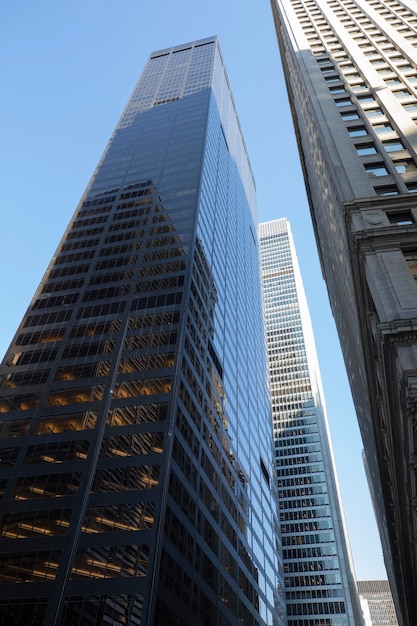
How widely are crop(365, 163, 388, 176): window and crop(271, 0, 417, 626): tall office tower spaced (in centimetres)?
7

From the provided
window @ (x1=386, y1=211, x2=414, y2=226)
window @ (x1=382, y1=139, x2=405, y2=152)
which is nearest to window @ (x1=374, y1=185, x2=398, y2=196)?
window @ (x1=386, y1=211, x2=414, y2=226)

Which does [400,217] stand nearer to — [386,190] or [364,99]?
[386,190]

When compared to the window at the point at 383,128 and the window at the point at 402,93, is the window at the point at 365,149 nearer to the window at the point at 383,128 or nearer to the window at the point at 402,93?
the window at the point at 383,128

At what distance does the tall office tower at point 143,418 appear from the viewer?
132ft

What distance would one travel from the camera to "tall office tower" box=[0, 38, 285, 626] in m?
40.2

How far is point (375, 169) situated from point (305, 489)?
11645cm

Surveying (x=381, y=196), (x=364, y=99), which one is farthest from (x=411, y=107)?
(x=381, y=196)

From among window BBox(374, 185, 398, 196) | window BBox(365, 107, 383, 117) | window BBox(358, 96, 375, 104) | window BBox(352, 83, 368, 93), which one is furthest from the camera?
window BBox(352, 83, 368, 93)

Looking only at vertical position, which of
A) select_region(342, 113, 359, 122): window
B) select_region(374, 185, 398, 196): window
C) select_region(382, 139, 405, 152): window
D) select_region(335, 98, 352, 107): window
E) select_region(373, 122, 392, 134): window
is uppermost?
select_region(335, 98, 352, 107): window

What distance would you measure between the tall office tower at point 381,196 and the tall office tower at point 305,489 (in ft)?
260

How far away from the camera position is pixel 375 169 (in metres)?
38.6

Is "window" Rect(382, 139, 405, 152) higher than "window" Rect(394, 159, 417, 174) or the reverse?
higher

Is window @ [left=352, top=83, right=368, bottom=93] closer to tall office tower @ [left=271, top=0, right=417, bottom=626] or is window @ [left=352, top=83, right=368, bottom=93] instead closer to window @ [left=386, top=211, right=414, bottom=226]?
tall office tower @ [left=271, top=0, right=417, bottom=626]

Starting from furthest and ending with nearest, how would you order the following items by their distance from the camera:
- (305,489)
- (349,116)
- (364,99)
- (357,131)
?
(305,489), (364,99), (349,116), (357,131)
